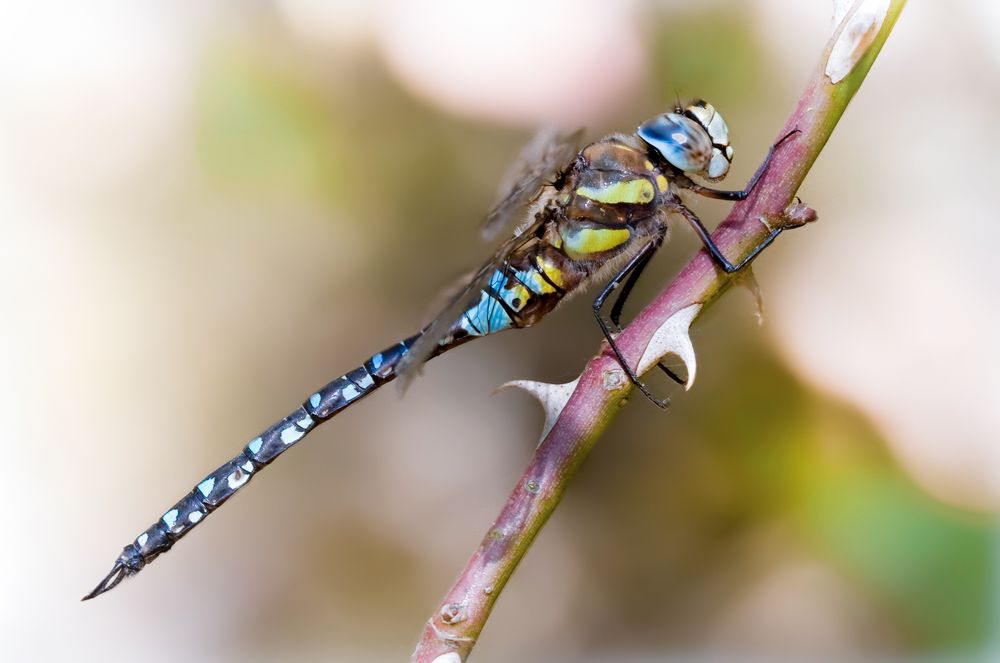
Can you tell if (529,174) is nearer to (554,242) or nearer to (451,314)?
(554,242)

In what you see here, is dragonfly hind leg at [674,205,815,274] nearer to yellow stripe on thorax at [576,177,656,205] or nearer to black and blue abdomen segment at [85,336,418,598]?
yellow stripe on thorax at [576,177,656,205]

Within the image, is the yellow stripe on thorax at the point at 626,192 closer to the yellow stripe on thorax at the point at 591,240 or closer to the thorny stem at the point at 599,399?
the yellow stripe on thorax at the point at 591,240

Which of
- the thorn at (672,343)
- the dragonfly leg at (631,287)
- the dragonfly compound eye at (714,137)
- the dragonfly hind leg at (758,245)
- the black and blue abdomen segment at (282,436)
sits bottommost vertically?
the thorn at (672,343)

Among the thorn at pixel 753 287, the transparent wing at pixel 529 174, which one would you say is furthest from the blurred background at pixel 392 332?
the thorn at pixel 753 287

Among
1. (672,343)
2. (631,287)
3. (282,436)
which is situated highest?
(282,436)

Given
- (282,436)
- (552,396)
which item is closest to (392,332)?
(282,436)

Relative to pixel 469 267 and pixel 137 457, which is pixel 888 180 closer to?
pixel 469 267

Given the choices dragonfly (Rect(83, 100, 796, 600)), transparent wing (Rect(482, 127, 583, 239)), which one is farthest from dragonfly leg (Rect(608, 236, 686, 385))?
transparent wing (Rect(482, 127, 583, 239))
